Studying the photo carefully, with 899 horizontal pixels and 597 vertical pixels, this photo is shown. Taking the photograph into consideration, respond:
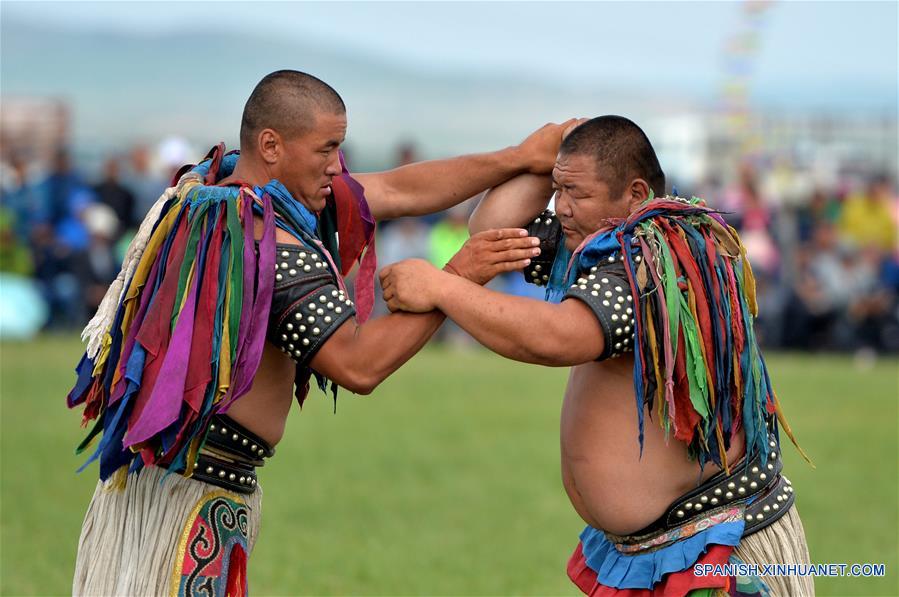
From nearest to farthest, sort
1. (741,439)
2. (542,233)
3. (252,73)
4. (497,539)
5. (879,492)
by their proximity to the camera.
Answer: (741,439), (542,233), (497,539), (879,492), (252,73)

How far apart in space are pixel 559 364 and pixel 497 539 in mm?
4491

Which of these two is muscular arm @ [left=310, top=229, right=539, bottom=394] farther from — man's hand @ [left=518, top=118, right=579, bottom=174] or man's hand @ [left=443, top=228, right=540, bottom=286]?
man's hand @ [left=518, top=118, right=579, bottom=174]

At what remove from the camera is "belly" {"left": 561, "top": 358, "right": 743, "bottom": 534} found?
4.48 m

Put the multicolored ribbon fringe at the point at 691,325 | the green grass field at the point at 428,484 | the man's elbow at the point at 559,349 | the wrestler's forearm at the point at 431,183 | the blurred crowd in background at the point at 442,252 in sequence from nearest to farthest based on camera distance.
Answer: the man's elbow at the point at 559,349 → the multicolored ribbon fringe at the point at 691,325 → the wrestler's forearm at the point at 431,183 → the green grass field at the point at 428,484 → the blurred crowd in background at the point at 442,252

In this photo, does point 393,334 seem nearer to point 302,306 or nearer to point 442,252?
point 302,306

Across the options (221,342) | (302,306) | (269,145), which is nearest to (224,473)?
(221,342)

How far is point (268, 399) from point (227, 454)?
240 mm

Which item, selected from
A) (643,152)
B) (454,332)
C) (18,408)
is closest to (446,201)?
(643,152)

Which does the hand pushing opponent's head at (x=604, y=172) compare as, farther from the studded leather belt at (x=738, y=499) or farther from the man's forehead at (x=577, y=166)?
the studded leather belt at (x=738, y=499)

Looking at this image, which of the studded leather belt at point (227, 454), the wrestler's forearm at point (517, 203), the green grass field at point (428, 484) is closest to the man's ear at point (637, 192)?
the wrestler's forearm at point (517, 203)

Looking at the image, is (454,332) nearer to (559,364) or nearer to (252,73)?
(559,364)

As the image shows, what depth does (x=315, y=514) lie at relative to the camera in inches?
353

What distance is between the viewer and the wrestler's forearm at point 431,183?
5.13 metres

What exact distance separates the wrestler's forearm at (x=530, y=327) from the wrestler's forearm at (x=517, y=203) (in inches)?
31.2
